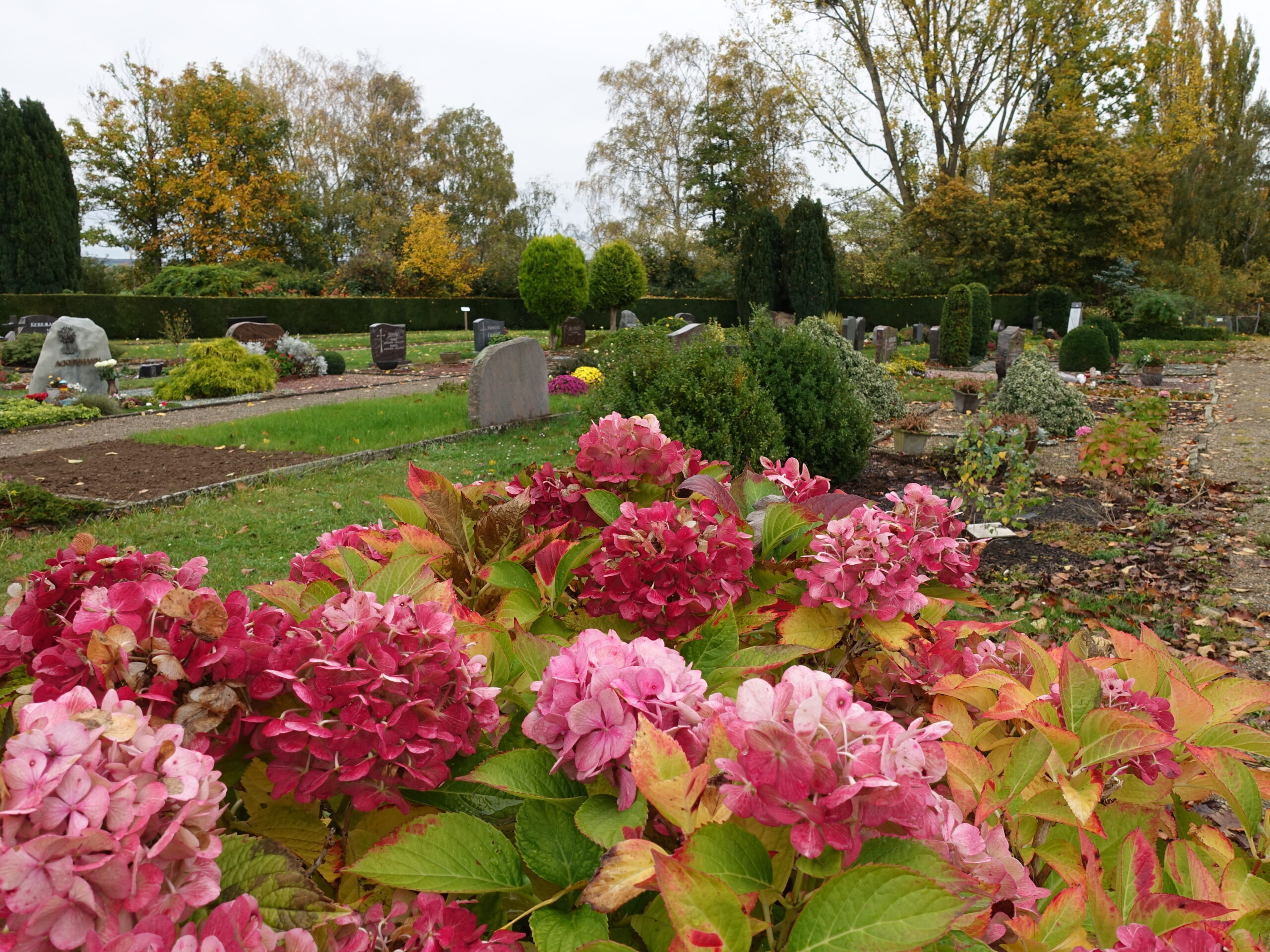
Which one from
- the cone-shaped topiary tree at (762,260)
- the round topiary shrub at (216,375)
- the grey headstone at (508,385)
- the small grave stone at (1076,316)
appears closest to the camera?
the grey headstone at (508,385)

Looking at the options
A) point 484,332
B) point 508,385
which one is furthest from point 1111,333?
point 508,385

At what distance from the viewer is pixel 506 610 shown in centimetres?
134

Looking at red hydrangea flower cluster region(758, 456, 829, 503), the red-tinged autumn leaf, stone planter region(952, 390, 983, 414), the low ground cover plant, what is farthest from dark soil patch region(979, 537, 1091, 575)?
stone planter region(952, 390, 983, 414)

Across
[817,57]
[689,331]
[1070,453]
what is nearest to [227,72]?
[817,57]

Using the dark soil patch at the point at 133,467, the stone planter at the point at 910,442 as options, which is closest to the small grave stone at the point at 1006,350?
the stone planter at the point at 910,442

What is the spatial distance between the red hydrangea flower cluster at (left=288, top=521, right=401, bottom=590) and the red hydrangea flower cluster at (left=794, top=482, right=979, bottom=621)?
759 millimetres

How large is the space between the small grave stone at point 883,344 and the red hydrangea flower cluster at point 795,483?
16.4m

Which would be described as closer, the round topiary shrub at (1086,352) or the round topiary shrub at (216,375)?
the round topiary shrub at (216,375)

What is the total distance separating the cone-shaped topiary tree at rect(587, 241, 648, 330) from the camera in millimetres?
23047

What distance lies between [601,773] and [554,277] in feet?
67.3

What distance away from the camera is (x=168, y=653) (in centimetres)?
81

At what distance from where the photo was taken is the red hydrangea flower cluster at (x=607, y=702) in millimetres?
782

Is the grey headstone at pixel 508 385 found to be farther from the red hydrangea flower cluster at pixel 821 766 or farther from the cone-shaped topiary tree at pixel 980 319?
the cone-shaped topiary tree at pixel 980 319

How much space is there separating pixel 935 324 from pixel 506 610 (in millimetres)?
31880
